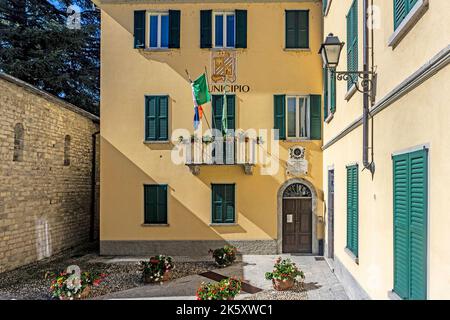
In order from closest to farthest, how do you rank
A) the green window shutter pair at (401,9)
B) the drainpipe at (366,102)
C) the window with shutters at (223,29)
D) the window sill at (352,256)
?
the green window shutter pair at (401,9)
the drainpipe at (366,102)
the window sill at (352,256)
the window with shutters at (223,29)

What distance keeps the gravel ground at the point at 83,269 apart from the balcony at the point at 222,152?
125 inches

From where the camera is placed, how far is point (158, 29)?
13484 mm

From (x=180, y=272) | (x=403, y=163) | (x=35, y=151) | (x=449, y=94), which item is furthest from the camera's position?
(x=35, y=151)

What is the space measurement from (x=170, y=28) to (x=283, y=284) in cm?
889

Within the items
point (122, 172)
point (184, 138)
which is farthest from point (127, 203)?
point (184, 138)

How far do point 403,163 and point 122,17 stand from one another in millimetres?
11247

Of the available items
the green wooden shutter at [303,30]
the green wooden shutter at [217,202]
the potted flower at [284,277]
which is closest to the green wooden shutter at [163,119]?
the green wooden shutter at [217,202]

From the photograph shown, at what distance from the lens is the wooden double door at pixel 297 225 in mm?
13141

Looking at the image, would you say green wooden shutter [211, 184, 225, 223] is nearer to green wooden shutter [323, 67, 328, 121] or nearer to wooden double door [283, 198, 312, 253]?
wooden double door [283, 198, 312, 253]

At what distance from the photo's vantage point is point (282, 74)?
1326 cm

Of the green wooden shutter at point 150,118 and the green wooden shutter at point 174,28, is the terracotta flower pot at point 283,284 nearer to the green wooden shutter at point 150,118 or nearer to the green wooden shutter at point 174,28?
the green wooden shutter at point 150,118

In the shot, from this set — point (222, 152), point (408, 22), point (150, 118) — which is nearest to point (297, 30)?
point (222, 152)

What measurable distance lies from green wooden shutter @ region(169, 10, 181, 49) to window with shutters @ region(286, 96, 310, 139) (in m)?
4.14
